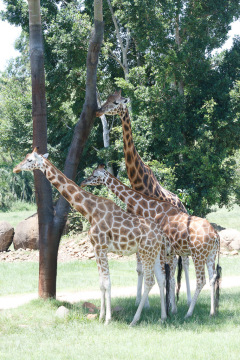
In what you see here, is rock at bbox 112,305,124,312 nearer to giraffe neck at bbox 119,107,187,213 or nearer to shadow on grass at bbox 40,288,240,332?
shadow on grass at bbox 40,288,240,332

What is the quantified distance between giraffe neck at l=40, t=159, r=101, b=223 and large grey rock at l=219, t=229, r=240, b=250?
11208 mm

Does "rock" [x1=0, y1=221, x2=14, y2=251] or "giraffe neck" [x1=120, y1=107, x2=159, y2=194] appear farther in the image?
"rock" [x1=0, y1=221, x2=14, y2=251]

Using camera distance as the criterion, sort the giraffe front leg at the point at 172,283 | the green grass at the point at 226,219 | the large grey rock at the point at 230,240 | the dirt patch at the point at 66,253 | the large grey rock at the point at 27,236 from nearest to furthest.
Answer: the giraffe front leg at the point at 172,283
the dirt patch at the point at 66,253
the large grey rock at the point at 230,240
the large grey rock at the point at 27,236
the green grass at the point at 226,219

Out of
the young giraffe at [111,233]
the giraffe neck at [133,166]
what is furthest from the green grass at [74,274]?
the young giraffe at [111,233]

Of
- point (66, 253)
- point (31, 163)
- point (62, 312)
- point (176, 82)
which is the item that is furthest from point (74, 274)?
point (176, 82)

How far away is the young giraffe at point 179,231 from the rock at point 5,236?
1049 cm

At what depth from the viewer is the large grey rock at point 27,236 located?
18.1m

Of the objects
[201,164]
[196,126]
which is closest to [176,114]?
[196,126]

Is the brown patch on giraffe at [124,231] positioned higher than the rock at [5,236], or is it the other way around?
the brown patch on giraffe at [124,231]

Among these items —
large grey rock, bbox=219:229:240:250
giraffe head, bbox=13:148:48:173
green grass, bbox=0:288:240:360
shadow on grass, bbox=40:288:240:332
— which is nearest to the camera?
green grass, bbox=0:288:240:360

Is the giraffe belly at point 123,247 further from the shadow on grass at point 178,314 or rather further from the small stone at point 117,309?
the small stone at point 117,309

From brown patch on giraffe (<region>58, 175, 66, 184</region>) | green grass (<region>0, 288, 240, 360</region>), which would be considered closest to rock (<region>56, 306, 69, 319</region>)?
green grass (<region>0, 288, 240, 360</region>)

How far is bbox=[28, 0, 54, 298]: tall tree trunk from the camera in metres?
9.15

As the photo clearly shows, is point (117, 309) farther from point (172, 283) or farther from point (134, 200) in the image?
point (134, 200)
